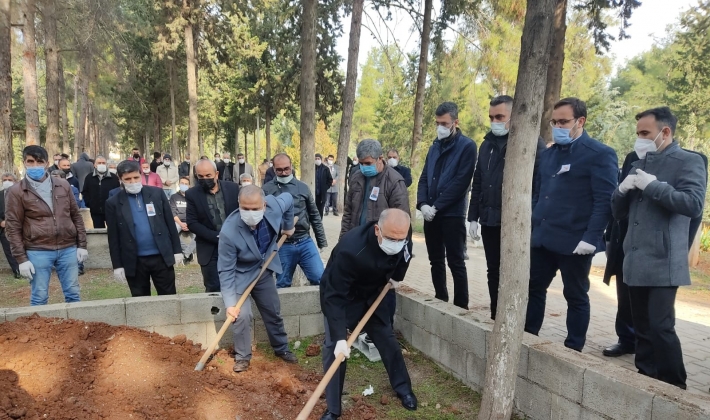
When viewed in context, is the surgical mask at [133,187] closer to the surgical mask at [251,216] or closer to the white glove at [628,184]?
the surgical mask at [251,216]

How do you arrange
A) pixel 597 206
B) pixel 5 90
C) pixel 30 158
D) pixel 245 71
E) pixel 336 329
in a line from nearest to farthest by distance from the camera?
pixel 336 329, pixel 597 206, pixel 30 158, pixel 5 90, pixel 245 71

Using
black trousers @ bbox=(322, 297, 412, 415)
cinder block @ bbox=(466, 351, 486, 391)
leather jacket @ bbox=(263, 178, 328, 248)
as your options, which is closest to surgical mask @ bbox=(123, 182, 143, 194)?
leather jacket @ bbox=(263, 178, 328, 248)

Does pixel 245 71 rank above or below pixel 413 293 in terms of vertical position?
above

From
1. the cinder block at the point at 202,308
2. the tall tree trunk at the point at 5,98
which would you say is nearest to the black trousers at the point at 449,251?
the cinder block at the point at 202,308

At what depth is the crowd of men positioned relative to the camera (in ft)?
9.05

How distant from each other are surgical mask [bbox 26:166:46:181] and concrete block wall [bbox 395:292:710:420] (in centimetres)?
370

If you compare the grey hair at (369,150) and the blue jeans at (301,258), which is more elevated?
the grey hair at (369,150)

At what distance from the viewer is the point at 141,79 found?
72.8 ft

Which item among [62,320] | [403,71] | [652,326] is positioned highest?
[403,71]

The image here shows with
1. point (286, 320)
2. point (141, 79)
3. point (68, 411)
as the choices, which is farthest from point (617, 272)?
point (141, 79)

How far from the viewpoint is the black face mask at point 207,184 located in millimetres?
4557

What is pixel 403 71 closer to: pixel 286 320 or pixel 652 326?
pixel 286 320

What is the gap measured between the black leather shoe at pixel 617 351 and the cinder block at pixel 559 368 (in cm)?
105

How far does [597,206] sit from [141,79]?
23.6 metres
